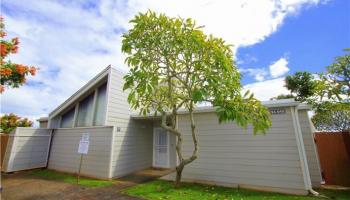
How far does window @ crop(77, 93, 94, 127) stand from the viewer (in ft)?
37.6

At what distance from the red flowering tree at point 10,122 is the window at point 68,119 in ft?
25.2

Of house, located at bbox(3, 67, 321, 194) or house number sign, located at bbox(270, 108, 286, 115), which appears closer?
house, located at bbox(3, 67, 321, 194)

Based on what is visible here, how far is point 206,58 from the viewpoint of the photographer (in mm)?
6582

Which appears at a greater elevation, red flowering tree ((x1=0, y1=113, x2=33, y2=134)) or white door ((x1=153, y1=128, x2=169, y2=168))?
red flowering tree ((x1=0, y1=113, x2=33, y2=134))

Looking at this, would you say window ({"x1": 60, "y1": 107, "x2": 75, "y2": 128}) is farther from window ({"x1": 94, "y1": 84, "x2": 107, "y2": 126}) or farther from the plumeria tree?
the plumeria tree

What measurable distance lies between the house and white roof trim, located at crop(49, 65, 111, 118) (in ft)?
0.18

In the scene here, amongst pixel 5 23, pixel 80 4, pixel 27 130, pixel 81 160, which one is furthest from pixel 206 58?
pixel 27 130

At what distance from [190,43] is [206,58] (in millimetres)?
701

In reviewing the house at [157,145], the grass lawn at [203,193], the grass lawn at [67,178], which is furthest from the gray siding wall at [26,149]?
the grass lawn at [203,193]

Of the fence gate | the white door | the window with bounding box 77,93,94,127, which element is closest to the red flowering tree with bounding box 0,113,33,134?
the window with bounding box 77,93,94,127

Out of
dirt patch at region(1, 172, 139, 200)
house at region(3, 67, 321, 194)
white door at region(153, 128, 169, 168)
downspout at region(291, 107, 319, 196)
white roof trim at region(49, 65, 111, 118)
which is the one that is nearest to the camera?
downspout at region(291, 107, 319, 196)

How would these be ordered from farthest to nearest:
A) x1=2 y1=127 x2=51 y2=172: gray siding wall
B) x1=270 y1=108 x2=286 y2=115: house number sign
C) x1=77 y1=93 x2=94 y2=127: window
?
x1=77 y1=93 x2=94 y2=127: window < x1=2 y1=127 x2=51 y2=172: gray siding wall < x1=270 y1=108 x2=286 y2=115: house number sign

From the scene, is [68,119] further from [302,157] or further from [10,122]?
[302,157]

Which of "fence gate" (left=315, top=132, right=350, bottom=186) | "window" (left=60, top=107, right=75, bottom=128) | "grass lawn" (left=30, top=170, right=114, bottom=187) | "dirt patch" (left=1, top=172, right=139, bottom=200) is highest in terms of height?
"window" (left=60, top=107, right=75, bottom=128)
